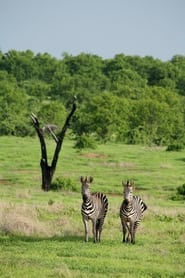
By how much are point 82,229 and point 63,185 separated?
13.0m

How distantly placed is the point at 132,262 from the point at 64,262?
57.9 inches

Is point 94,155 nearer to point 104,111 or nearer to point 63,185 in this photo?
point 63,185

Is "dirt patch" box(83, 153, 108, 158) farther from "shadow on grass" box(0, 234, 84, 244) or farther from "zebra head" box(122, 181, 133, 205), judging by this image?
"zebra head" box(122, 181, 133, 205)

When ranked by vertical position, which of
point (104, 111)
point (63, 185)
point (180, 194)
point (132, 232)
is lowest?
point (180, 194)

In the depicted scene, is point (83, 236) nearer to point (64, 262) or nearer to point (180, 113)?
point (64, 262)

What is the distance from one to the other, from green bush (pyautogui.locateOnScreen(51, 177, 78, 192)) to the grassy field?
0.42 metres

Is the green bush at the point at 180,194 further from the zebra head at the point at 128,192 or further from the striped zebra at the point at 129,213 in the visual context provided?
the zebra head at the point at 128,192

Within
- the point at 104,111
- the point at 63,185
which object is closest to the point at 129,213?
the point at 63,185

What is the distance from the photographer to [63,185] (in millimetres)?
32062

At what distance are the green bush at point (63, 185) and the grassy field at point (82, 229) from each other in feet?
1.38

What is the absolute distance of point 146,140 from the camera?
61.8 meters

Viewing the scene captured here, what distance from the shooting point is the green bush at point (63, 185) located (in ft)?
104

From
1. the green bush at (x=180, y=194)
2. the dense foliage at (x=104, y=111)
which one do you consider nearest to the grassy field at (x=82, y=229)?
the green bush at (x=180, y=194)

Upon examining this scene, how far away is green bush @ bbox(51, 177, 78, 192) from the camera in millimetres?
31641
